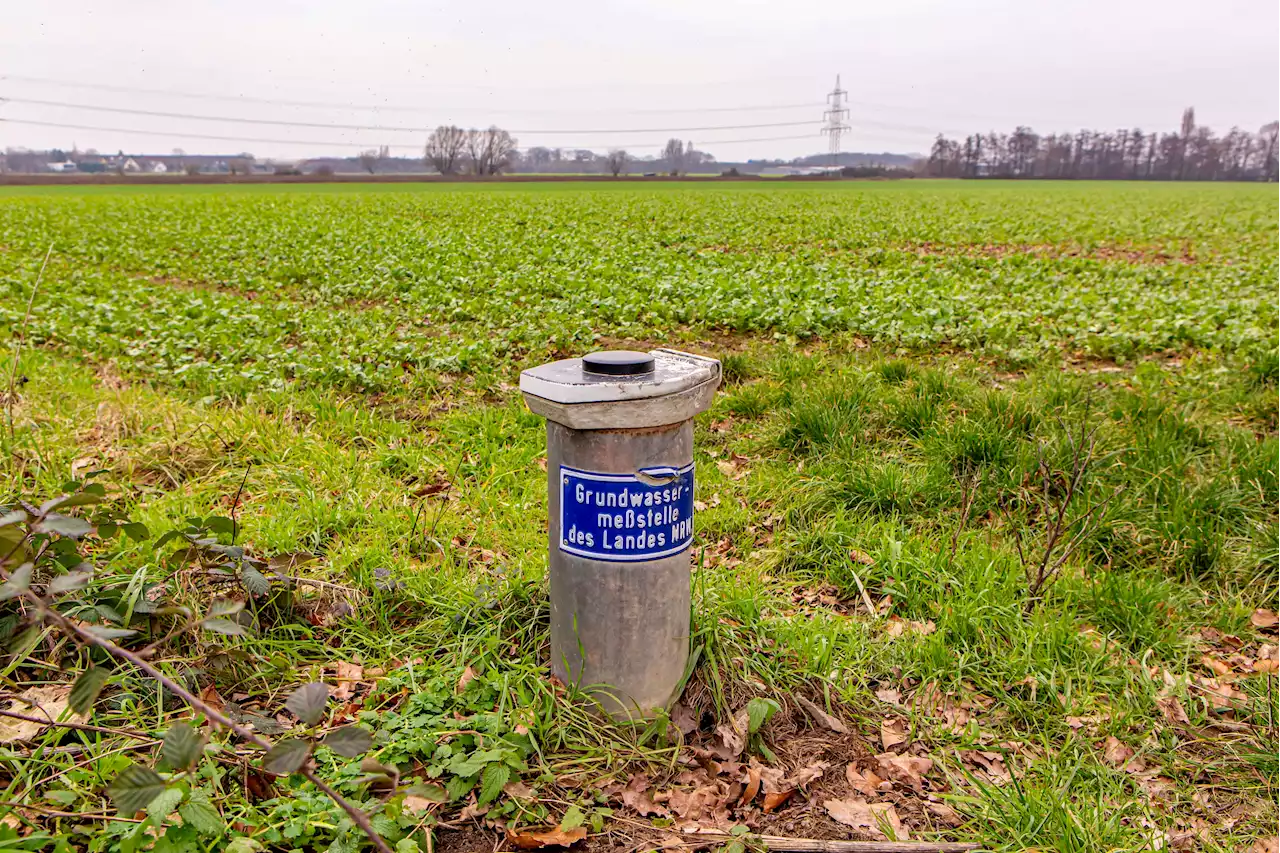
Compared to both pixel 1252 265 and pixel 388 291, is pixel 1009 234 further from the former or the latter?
pixel 388 291

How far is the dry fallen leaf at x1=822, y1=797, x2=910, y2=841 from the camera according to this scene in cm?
231

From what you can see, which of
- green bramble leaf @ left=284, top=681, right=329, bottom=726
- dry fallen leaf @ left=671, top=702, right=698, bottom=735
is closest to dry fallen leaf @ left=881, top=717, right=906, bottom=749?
dry fallen leaf @ left=671, top=702, right=698, bottom=735

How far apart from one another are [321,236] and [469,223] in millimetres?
4845

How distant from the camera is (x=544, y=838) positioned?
2207 mm

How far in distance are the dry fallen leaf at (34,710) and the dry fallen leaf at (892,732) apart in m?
2.36

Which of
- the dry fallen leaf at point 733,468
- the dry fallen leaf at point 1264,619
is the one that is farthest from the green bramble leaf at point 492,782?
the dry fallen leaf at point 1264,619

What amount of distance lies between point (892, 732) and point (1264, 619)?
186 cm

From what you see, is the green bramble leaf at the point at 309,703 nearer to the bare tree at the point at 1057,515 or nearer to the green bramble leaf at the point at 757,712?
the green bramble leaf at the point at 757,712

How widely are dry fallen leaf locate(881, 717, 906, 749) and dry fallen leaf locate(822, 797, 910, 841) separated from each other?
0.92 ft

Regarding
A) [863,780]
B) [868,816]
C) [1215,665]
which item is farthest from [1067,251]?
[868,816]

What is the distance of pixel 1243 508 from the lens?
3.98 m

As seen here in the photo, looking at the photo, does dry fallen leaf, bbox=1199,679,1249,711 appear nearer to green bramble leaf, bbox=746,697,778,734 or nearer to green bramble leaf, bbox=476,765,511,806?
green bramble leaf, bbox=746,697,778,734

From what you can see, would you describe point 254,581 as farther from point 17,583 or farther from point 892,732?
point 892,732

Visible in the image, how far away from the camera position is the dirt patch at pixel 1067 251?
13978 mm
